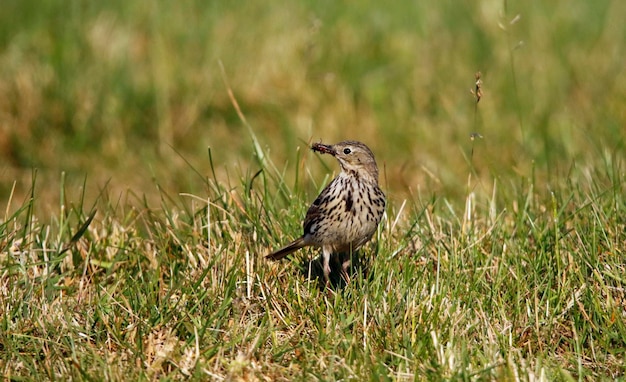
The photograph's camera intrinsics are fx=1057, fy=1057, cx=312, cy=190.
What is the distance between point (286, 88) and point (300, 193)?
3327 mm

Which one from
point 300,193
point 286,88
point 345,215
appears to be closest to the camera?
point 345,215

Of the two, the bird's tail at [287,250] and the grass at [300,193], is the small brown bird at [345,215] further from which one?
the grass at [300,193]

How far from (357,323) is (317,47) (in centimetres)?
505

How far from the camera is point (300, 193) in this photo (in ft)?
20.8

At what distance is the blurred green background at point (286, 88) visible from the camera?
8.90 m

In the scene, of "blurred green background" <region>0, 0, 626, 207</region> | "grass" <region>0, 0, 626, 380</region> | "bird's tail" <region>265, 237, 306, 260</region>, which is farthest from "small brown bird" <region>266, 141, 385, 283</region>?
"blurred green background" <region>0, 0, 626, 207</region>

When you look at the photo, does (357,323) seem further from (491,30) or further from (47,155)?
(491,30)

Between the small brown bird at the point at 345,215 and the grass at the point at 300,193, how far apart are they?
183mm

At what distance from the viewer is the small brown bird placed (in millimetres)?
5551

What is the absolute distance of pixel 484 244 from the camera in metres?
5.92

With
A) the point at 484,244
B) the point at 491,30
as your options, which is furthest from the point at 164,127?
the point at 484,244

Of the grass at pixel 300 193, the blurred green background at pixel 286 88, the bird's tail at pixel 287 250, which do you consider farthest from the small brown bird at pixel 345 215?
the blurred green background at pixel 286 88

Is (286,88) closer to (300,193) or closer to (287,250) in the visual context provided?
(300,193)

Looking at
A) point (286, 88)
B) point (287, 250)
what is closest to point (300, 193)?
point (287, 250)
